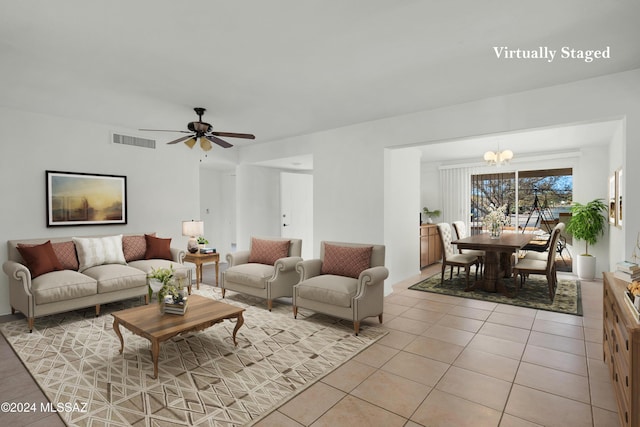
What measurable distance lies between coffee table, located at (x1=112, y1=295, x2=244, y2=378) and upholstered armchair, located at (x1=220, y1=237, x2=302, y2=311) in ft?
3.37

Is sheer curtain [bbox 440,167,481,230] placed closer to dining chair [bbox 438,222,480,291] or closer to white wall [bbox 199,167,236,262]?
dining chair [bbox 438,222,480,291]

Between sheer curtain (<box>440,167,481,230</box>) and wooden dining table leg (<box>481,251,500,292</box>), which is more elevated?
sheer curtain (<box>440,167,481,230</box>)

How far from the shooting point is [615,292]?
2.32 metres

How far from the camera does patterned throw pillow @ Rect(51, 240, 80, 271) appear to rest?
434 centimetres

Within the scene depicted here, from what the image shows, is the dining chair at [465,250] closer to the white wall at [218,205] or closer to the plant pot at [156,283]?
the plant pot at [156,283]

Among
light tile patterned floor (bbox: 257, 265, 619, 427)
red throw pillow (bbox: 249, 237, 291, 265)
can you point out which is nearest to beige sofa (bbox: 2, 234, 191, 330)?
red throw pillow (bbox: 249, 237, 291, 265)

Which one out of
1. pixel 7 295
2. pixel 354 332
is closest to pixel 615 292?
pixel 354 332

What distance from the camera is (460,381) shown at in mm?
2619

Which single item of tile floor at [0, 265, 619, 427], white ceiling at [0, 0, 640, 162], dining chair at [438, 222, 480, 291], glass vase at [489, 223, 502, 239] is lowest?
tile floor at [0, 265, 619, 427]

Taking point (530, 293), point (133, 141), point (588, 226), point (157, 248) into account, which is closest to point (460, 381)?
point (530, 293)

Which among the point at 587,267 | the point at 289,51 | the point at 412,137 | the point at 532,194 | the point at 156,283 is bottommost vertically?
the point at 587,267

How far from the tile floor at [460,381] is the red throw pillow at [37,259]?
3.01 ft

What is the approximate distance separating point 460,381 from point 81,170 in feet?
18.1

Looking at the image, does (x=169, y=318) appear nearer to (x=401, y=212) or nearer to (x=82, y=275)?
(x=82, y=275)
